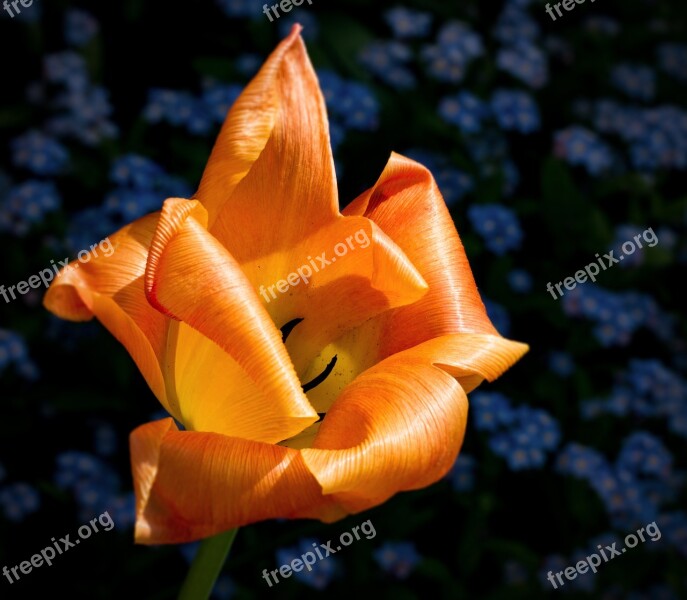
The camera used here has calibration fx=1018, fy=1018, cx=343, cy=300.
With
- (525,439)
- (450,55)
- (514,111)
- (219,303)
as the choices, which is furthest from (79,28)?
(219,303)

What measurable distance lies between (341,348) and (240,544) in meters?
1.21

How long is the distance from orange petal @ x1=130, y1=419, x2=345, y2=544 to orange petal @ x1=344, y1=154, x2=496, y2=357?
0.19 meters

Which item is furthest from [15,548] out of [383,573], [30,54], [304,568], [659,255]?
[659,255]

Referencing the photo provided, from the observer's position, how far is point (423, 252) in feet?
2.35

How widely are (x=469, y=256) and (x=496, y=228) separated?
8 centimetres

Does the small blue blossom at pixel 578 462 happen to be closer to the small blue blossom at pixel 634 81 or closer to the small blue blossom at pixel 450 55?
the small blue blossom at pixel 450 55

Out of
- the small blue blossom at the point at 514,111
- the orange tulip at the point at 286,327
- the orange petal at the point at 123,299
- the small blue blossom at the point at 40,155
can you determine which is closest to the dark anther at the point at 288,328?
the orange tulip at the point at 286,327

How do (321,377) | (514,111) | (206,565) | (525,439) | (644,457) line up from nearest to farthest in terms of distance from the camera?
1. (206,565)
2. (321,377)
3. (525,439)
4. (644,457)
5. (514,111)

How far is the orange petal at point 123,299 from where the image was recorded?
0.62m

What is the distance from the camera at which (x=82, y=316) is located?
2.06ft

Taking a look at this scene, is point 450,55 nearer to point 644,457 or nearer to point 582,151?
point 582,151

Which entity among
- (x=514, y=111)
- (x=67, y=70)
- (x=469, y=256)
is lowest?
(x=469, y=256)

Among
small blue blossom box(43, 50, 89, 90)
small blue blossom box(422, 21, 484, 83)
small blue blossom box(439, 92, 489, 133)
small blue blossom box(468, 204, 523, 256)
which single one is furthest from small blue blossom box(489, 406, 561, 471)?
Result: small blue blossom box(43, 50, 89, 90)

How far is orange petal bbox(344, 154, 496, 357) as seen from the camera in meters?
0.69
